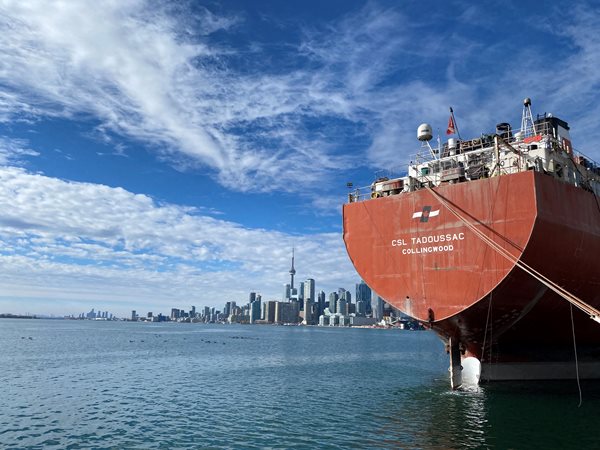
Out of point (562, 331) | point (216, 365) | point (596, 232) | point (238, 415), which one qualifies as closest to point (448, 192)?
point (596, 232)

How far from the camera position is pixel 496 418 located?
18.2 meters

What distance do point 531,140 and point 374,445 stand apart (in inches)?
627

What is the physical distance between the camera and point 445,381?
29.9 metres

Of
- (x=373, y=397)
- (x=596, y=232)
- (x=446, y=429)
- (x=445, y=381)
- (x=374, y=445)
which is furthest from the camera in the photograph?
(x=445, y=381)

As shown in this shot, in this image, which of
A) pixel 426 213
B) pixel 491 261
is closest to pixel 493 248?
pixel 491 261

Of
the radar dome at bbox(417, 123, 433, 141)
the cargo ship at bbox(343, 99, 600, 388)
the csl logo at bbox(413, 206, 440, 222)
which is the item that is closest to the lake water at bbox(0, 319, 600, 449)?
the cargo ship at bbox(343, 99, 600, 388)

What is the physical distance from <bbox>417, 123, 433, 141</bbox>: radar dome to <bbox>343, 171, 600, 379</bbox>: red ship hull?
587 cm

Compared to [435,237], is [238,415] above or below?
below

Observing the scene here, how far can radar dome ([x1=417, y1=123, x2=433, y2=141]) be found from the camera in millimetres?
25125

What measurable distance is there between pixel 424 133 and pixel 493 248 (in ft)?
31.2

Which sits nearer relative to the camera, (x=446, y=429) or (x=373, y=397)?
(x=446, y=429)

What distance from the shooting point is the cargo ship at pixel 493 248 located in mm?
17734

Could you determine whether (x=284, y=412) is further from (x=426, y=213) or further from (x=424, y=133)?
(x=424, y=133)

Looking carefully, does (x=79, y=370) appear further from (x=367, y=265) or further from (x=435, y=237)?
(x=435, y=237)
